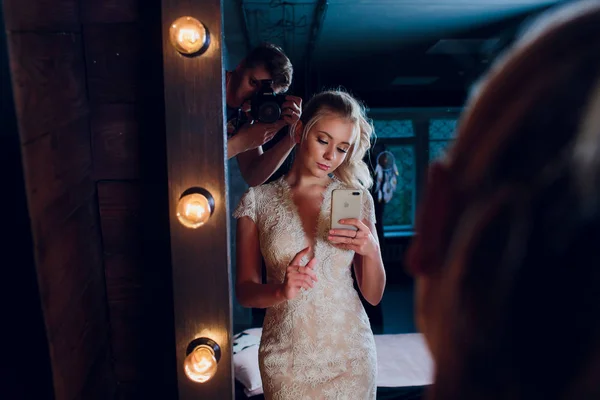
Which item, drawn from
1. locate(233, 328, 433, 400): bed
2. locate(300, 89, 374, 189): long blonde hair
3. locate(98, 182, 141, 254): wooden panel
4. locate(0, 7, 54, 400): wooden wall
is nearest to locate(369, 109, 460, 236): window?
locate(233, 328, 433, 400): bed

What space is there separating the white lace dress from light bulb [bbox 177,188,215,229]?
137 mm

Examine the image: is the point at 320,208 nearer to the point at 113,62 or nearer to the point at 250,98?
the point at 250,98

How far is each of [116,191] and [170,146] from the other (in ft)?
0.40

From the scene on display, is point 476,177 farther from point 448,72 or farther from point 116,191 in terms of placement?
point 448,72

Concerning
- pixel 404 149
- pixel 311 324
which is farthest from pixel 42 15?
pixel 404 149

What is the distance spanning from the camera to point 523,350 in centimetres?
21

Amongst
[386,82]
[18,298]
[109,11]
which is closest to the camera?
[18,298]

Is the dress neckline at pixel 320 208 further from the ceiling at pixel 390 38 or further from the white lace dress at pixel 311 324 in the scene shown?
the ceiling at pixel 390 38

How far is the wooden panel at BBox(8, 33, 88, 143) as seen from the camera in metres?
0.59

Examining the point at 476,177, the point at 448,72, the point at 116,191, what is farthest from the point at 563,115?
the point at 448,72

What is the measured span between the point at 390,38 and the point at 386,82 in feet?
1.88

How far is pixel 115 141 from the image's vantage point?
0.77 meters

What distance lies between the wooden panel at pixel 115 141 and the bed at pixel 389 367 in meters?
0.43

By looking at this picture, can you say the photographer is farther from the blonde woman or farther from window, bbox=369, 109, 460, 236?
window, bbox=369, 109, 460, 236
